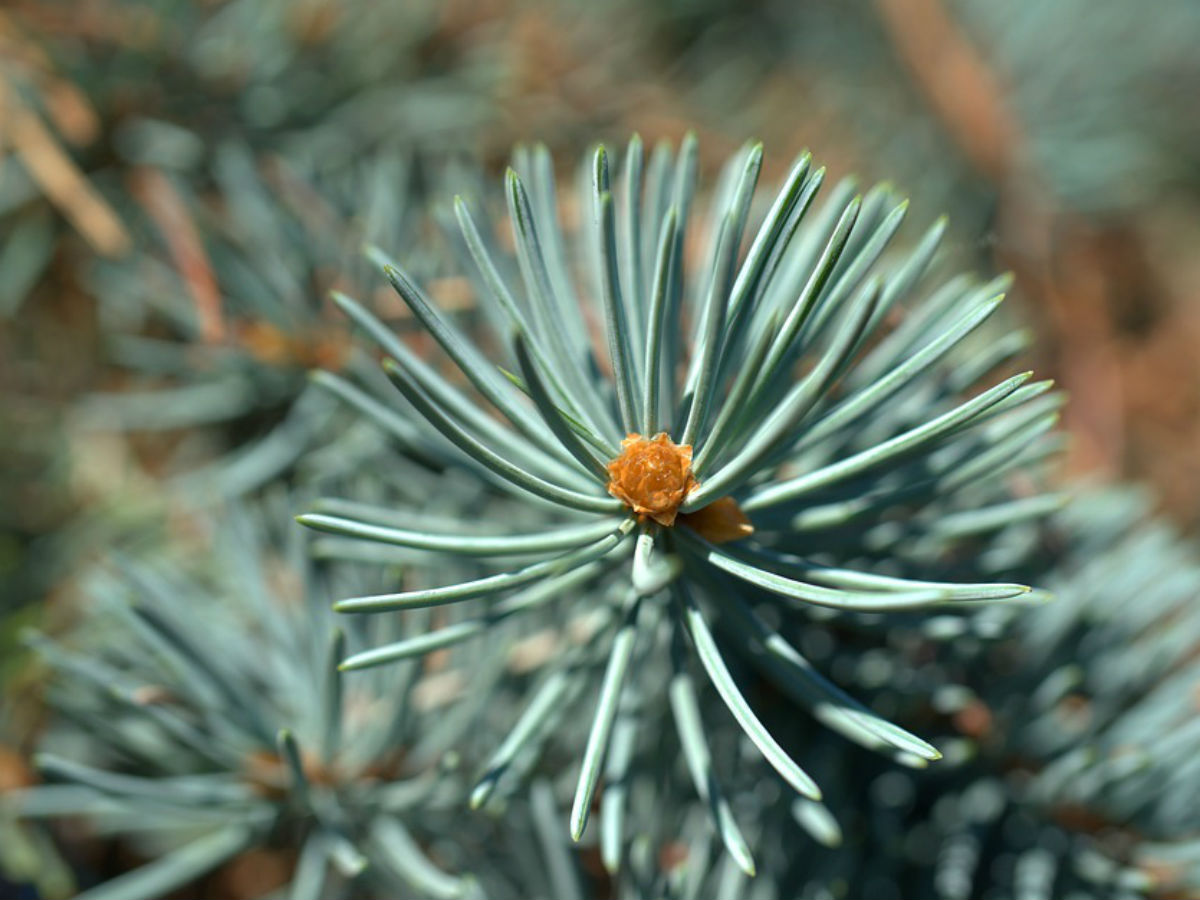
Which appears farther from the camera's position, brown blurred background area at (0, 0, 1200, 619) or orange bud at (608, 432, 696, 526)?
brown blurred background area at (0, 0, 1200, 619)

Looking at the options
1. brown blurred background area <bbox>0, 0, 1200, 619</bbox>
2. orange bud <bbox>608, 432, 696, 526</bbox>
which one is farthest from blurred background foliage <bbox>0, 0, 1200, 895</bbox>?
orange bud <bbox>608, 432, 696, 526</bbox>

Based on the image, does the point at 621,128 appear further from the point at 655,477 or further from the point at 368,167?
the point at 655,477

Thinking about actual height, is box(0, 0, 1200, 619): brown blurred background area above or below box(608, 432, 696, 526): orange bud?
above

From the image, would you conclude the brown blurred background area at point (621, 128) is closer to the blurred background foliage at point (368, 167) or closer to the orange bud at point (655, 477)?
the blurred background foliage at point (368, 167)

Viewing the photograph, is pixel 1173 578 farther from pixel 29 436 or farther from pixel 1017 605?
pixel 29 436

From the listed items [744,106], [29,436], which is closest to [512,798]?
[29,436]

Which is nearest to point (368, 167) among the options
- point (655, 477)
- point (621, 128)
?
point (621, 128)

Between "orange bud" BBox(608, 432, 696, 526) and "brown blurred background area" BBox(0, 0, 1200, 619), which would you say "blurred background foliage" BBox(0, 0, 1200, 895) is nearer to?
"brown blurred background area" BBox(0, 0, 1200, 619)
